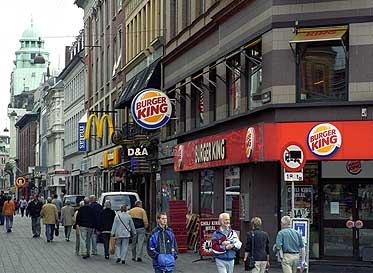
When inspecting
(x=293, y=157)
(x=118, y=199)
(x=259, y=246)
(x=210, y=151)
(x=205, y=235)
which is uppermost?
(x=210, y=151)

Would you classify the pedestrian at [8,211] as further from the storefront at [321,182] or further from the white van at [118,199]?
the storefront at [321,182]

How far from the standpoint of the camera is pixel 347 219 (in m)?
22.9

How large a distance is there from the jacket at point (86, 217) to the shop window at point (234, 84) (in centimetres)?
543

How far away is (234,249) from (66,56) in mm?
78279

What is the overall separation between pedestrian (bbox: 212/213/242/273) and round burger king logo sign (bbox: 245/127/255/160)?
25.7 feet

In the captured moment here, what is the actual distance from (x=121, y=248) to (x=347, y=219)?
22.2ft

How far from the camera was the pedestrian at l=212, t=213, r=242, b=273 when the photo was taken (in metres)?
15.3

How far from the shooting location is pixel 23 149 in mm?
139000

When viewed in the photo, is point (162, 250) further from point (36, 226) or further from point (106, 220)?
point (36, 226)

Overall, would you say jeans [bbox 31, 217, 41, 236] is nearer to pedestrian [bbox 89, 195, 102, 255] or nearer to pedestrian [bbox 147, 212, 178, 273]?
pedestrian [bbox 89, 195, 102, 255]

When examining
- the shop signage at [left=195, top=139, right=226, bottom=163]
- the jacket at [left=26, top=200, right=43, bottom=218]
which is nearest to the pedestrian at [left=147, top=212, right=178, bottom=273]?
the shop signage at [left=195, top=139, right=226, bottom=163]

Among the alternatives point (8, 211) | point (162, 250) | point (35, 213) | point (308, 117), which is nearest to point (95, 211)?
point (308, 117)

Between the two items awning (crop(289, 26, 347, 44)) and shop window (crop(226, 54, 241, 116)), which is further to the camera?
shop window (crop(226, 54, 241, 116))

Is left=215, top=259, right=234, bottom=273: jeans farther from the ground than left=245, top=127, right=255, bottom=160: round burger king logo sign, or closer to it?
closer to it
